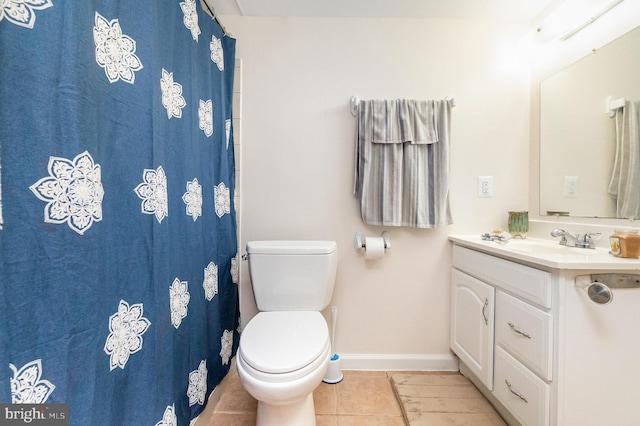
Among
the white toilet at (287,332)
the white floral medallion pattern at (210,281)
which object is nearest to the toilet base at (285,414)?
the white toilet at (287,332)

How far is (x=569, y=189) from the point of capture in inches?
54.2

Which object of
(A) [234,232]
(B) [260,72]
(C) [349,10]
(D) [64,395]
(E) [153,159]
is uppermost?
(C) [349,10]

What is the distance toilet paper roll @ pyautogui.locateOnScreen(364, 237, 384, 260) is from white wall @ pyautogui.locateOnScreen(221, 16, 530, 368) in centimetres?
9

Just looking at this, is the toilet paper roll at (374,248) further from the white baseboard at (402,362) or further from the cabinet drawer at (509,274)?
the white baseboard at (402,362)

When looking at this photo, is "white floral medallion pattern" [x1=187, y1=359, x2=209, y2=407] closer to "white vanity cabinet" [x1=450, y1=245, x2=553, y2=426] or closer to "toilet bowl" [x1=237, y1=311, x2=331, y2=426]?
"toilet bowl" [x1=237, y1=311, x2=331, y2=426]

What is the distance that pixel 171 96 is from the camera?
973mm

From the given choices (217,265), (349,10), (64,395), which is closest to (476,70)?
(349,10)

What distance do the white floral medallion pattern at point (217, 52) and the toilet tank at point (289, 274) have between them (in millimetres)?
958

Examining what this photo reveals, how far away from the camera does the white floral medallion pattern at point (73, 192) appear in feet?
1.82

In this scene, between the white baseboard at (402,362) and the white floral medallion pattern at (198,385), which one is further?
the white baseboard at (402,362)

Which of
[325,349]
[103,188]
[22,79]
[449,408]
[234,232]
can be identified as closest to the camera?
[22,79]

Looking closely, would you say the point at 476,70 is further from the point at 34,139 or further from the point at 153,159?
the point at 34,139

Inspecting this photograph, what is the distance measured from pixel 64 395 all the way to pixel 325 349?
2.48 ft

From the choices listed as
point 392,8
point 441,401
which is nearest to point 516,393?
point 441,401
